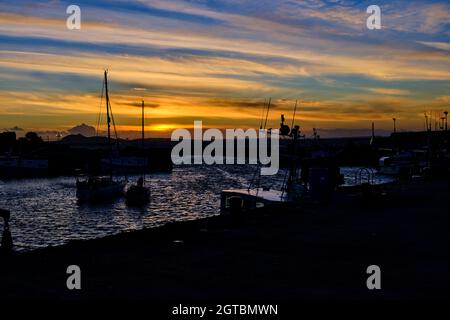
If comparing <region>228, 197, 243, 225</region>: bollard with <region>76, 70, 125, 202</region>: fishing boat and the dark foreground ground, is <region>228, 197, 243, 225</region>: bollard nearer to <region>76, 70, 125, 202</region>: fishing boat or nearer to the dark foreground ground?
the dark foreground ground

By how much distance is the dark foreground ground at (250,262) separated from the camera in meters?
10.4

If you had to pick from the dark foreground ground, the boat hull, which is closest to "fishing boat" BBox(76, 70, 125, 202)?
the boat hull

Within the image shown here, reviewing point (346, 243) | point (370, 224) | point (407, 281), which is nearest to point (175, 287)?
point (407, 281)

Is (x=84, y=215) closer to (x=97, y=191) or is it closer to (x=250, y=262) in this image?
(x=97, y=191)

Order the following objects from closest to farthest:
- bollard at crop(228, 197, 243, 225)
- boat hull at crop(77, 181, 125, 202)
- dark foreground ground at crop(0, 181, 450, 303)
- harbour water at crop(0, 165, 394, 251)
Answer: dark foreground ground at crop(0, 181, 450, 303) < bollard at crop(228, 197, 243, 225) < harbour water at crop(0, 165, 394, 251) < boat hull at crop(77, 181, 125, 202)

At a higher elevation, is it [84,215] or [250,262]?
[250,262]

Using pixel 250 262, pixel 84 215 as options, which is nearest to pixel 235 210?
pixel 250 262

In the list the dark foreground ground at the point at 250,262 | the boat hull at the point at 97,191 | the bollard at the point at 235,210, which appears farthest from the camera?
the boat hull at the point at 97,191

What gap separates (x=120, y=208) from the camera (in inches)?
2190

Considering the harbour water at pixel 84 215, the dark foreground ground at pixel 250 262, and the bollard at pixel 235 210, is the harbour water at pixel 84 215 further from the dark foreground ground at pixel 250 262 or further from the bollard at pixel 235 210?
the dark foreground ground at pixel 250 262

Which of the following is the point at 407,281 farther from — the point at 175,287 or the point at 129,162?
the point at 129,162

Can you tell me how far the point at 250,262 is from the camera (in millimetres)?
12906

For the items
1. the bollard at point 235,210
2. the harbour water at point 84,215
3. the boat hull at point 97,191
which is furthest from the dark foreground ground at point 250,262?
the boat hull at point 97,191

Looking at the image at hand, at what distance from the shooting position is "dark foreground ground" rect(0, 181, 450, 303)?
10352 mm
